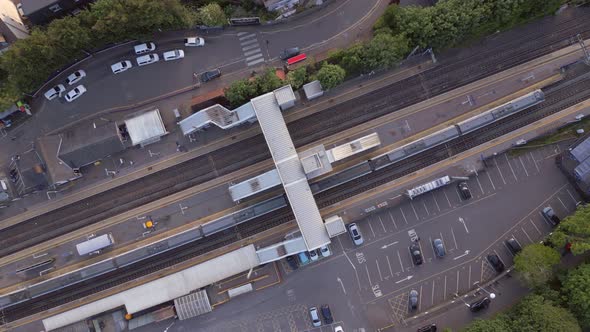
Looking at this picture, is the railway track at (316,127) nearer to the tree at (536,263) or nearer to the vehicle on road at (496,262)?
the vehicle on road at (496,262)

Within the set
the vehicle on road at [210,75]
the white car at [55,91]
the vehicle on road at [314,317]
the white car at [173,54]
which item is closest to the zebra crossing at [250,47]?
the vehicle on road at [210,75]

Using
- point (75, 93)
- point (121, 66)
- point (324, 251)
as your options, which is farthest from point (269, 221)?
point (75, 93)

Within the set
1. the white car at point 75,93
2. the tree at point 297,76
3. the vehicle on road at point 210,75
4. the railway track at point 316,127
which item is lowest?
the railway track at point 316,127

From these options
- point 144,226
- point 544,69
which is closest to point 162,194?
point 144,226

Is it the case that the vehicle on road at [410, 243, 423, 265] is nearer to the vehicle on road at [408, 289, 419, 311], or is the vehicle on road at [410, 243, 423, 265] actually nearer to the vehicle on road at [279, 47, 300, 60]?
the vehicle on road at [408, 289, 419, 311]

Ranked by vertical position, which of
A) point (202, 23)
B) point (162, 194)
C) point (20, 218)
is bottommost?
point (162, 194)

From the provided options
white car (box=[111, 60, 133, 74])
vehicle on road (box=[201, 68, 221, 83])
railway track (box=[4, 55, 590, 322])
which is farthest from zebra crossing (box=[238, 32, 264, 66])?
railway track (box=[4, 55, 590, 322])

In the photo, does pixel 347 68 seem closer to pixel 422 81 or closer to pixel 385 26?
pixel 385 26
